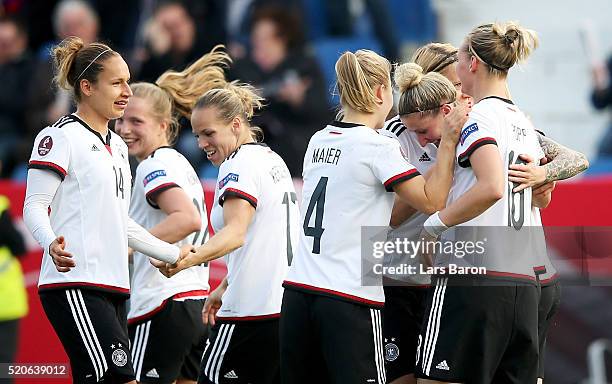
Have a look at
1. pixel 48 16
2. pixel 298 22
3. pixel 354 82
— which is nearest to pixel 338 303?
pixel 354 82

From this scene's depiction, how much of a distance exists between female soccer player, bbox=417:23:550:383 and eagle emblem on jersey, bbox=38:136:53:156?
1.91 metres

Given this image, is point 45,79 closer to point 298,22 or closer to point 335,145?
point 298,22

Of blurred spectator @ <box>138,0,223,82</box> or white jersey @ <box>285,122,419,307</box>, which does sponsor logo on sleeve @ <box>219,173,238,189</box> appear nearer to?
white jersey @ <box>285,122,419,307</box>

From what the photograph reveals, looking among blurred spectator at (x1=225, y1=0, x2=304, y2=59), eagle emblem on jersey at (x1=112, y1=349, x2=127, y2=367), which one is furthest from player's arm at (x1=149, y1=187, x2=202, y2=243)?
blurred spectator at (x1=225, y1=0, x2=304, y2=59)

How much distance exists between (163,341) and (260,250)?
1049mm

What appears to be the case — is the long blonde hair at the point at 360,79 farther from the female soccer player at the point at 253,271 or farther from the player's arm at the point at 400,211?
the female soccer player at the point at 253,271

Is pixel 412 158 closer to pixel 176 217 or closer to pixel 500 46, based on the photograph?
pixel 500 46

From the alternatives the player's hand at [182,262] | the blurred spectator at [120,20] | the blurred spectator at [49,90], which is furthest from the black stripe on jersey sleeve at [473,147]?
the blurred spectator at [120,20]

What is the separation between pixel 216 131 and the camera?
6660 millimetres

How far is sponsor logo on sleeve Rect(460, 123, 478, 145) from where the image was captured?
5.64 m

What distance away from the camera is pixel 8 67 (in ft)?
41.3

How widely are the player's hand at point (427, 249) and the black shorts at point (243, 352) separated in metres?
0.85

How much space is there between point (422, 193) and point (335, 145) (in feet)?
1.62

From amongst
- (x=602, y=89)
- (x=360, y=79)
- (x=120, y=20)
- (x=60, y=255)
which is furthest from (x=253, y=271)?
(x=120, y=20)
